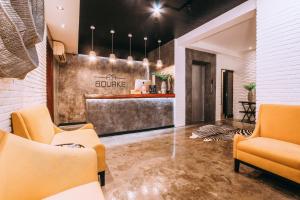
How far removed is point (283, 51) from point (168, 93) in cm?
353

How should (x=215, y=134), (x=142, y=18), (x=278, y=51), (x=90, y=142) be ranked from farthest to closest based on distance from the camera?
1. (x=215, y=134)
2. (x=142, y=18)
3. (x=278, y=51)
4. (x=90, y=142)

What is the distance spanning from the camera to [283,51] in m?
2.71

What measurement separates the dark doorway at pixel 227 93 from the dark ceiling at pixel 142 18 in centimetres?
360

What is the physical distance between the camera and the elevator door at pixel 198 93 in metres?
6.71

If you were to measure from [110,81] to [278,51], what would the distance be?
5874 millimetres

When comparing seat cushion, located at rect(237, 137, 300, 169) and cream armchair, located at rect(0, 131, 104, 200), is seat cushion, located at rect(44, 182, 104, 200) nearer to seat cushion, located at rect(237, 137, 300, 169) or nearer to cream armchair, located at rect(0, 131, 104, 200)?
cream armchair, located at rect(0, 131, 104, 200)

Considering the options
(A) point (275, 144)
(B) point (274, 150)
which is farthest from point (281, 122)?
(B) point (274, 150)

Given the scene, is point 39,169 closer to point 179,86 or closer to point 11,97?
point 11,97

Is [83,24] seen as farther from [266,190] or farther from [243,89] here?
[243,89]

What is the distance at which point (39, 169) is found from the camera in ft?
3.68

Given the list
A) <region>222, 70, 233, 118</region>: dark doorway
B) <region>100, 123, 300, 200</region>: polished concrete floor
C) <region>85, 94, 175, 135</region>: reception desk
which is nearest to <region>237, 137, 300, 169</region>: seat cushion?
<region>100, 123, 300, 200</region>: polished concrete floor

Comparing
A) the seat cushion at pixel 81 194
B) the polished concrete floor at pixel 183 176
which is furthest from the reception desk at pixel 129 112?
the seat cushion at pixel 81 194

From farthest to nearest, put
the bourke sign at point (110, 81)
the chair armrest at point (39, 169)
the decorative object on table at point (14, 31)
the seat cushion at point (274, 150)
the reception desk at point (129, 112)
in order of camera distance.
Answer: the bourke sign at point (110, 81), the reception desk at point (129, 112), the seat cushion at point (274, 150), the chair armrest at point (39, 169), the decorative object on table at point (14, 31)

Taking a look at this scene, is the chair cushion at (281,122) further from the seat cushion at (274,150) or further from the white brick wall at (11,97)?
the white brick wall at (11,97)
